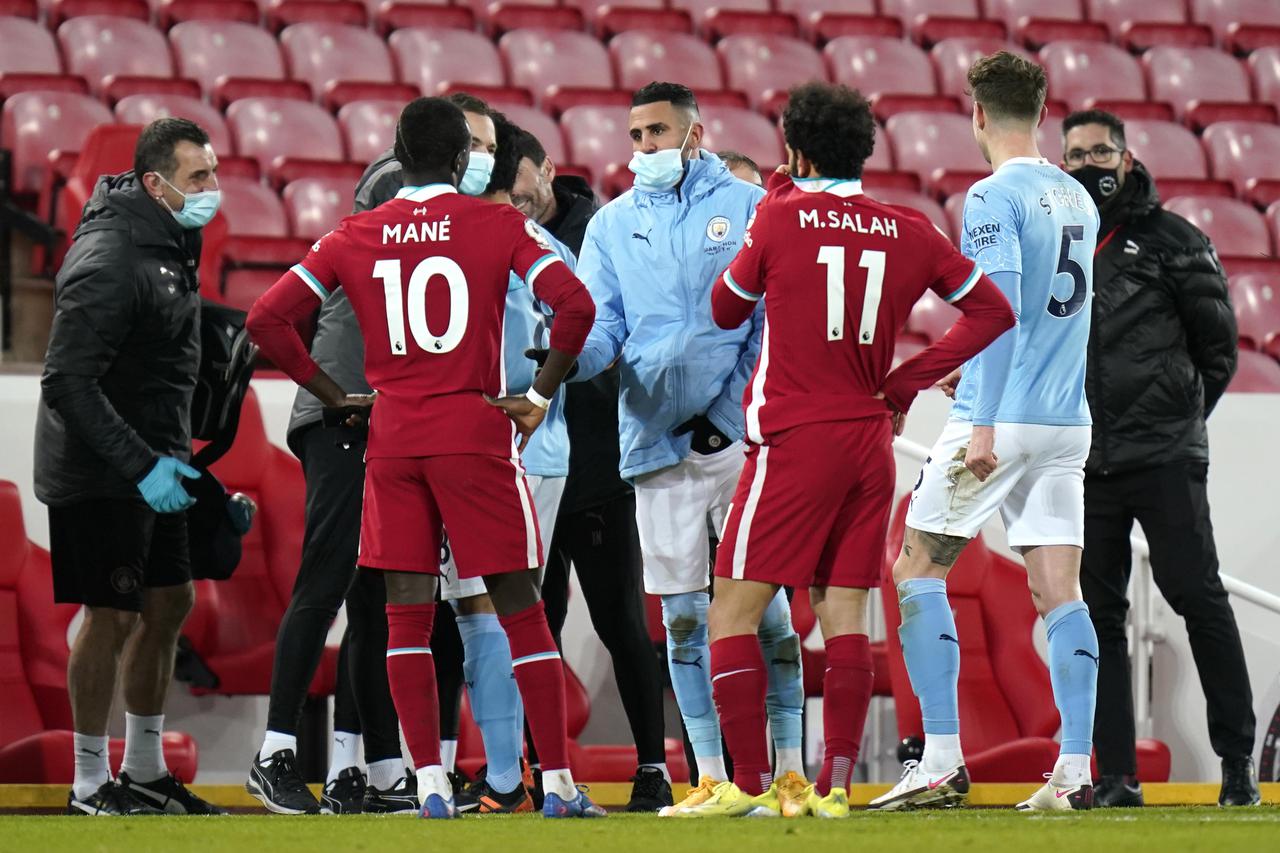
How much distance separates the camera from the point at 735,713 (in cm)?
384

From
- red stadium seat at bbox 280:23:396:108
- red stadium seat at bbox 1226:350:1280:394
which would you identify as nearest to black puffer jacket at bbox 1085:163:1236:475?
red stadium seat at bbox 1226:350:1280:394

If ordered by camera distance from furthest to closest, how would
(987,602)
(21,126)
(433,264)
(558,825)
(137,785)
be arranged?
(21,126) → (987,602) → (137,785) → (433,264) → (558,825)

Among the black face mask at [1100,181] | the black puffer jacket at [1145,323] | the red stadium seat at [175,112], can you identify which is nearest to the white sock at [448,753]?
the black puffer jacket at [1145,323]

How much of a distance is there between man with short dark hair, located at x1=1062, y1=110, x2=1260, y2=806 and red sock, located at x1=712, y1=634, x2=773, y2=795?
53.9 inches

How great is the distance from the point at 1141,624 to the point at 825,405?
8.94 feet

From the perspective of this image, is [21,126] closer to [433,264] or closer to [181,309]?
[181,309]

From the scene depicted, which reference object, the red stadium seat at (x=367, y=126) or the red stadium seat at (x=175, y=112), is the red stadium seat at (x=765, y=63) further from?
the red stadium seat at (x=175, y=112)

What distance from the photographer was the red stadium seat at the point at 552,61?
10.2 m

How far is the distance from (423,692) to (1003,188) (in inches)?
69.1

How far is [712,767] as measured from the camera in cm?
430

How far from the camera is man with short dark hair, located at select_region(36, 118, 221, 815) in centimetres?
467

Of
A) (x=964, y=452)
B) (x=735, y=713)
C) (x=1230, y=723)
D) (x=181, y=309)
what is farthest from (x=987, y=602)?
(x=181, y=309)

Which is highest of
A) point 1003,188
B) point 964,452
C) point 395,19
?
point 395,19

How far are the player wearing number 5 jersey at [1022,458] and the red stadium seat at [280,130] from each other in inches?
214
